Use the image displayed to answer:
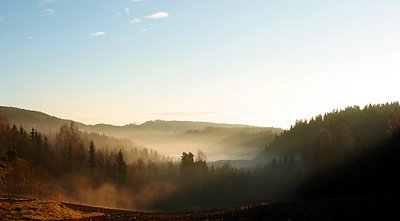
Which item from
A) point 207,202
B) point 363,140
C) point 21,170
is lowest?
point 207,202

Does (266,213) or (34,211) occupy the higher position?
(266,213)

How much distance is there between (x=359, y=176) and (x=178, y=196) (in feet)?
262

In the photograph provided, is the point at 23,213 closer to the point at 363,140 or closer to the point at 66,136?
the point at 363,140

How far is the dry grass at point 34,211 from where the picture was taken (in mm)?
58347

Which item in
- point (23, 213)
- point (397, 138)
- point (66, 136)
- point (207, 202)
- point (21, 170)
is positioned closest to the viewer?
point (23, 213)

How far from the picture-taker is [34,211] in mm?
62688

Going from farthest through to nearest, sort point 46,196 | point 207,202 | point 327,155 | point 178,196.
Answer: point 178,196
point 207,202
point 46,196
point 327,155

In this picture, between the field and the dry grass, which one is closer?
the field

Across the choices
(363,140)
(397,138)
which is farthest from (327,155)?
(397,138)

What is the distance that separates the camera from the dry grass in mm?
58347

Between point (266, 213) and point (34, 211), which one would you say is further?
point (34, 211)

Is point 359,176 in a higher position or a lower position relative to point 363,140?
lower

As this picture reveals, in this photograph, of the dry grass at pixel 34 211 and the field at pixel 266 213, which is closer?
the field at pixel 266 213

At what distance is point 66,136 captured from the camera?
196750 millimetres
